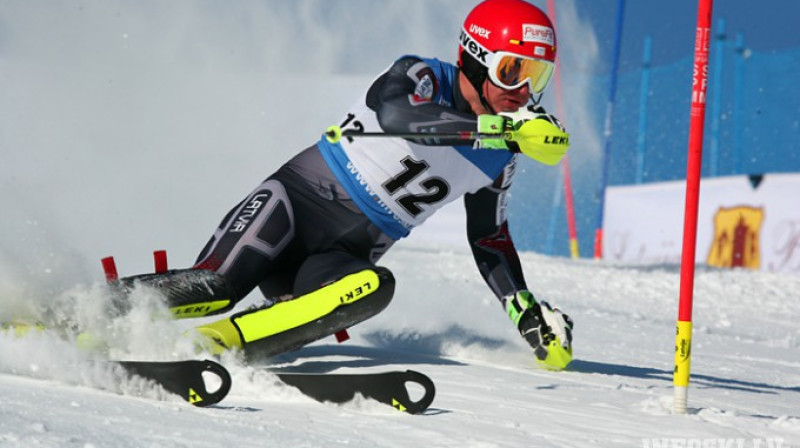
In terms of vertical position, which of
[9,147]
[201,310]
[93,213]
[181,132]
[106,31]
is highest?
[106,31]

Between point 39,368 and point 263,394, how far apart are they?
578mm

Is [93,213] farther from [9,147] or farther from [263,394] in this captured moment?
[263,394]

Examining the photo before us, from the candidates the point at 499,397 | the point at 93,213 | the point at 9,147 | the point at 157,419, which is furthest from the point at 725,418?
the point at 9,147

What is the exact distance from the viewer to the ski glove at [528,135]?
124 inches

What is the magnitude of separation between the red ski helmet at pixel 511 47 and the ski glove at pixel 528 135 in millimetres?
488

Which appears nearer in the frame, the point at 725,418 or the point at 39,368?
the point at 39,368

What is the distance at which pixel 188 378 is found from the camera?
2.52 m

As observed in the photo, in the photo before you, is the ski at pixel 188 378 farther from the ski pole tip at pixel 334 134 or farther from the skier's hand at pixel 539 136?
the skier's hand at pixel 539 136

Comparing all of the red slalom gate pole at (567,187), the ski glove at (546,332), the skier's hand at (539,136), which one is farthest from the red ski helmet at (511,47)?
the red slalom gate pole at (567,187)

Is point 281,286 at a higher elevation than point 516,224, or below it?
below

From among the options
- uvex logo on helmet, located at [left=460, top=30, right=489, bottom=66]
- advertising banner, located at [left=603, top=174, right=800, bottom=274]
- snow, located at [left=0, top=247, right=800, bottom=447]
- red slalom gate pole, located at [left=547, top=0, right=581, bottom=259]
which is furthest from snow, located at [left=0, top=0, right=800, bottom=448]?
uvex logo on helmet, located at [left=460, top=30, right=489, bottom=66]

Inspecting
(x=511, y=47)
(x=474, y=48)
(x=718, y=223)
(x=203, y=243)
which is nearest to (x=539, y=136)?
(x=511, y=47)

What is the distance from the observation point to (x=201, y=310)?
11.3 ft

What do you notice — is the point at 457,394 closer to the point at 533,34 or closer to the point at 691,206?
the point at 691,206
